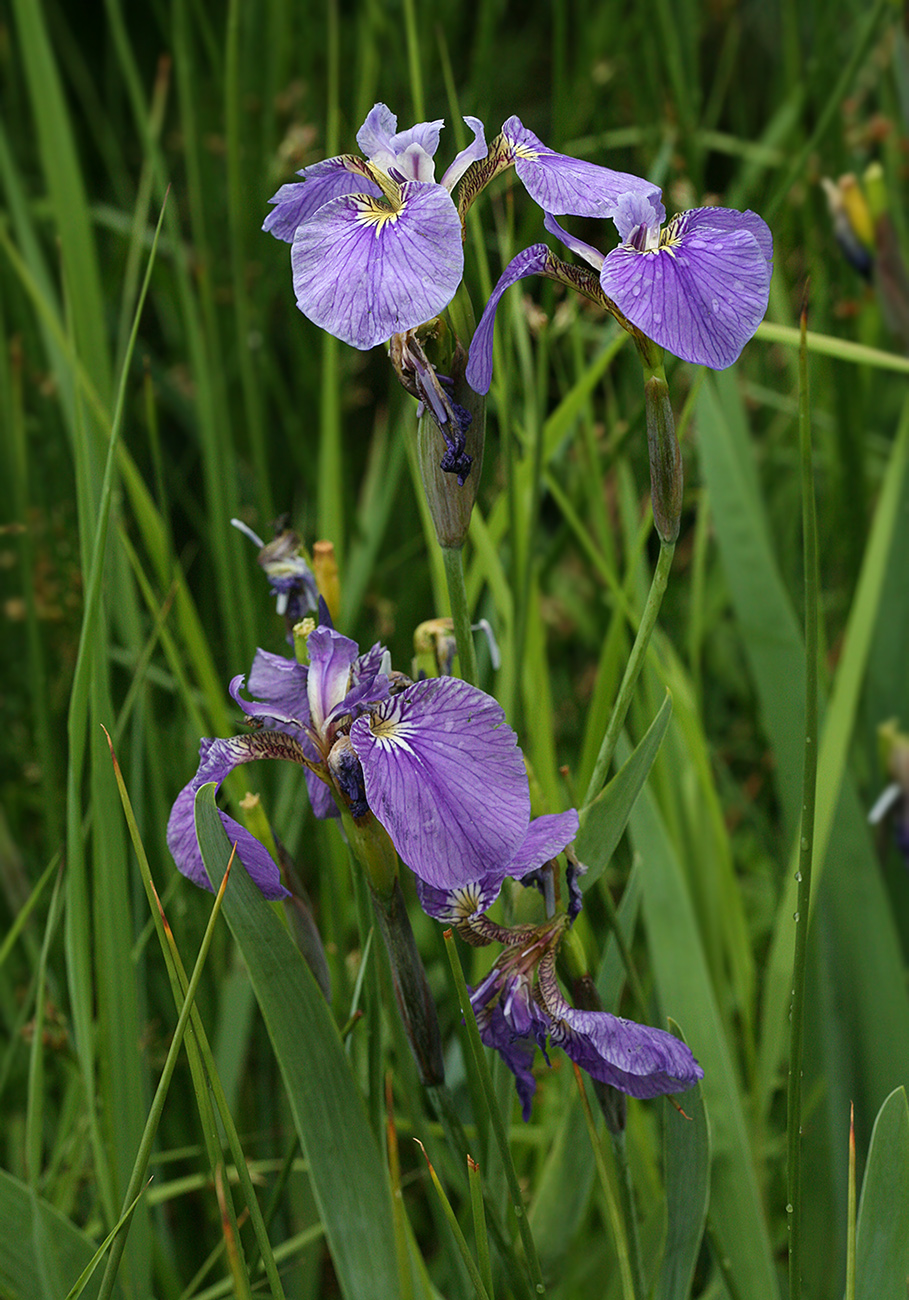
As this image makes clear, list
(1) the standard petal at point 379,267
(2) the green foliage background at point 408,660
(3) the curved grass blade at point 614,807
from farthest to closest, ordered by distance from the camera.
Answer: (2) the green foliage background at point 408,660, (3) the curved grass blade at point 614,807, (1) the standard petal at point 379,267

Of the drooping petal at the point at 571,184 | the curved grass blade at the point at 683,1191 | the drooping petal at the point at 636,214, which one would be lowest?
the curved grass blade at the point at 683,1191

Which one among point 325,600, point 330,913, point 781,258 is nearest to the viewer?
point 325,600

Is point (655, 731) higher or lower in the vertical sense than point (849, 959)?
higher

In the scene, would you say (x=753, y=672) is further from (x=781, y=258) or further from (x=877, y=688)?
(x=781, y=258)

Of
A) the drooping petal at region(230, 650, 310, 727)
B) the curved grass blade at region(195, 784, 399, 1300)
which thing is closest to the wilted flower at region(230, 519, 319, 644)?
the drooping petal at region(230, 650, 310, 727)

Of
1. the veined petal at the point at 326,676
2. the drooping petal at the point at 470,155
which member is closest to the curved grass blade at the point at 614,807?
the veined petal at the point at 326,676

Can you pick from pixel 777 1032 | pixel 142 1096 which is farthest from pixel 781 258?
pixel 142 1096

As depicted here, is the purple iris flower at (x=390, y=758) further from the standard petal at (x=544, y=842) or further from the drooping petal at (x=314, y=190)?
the drooping petal at (x=314, y=190)
